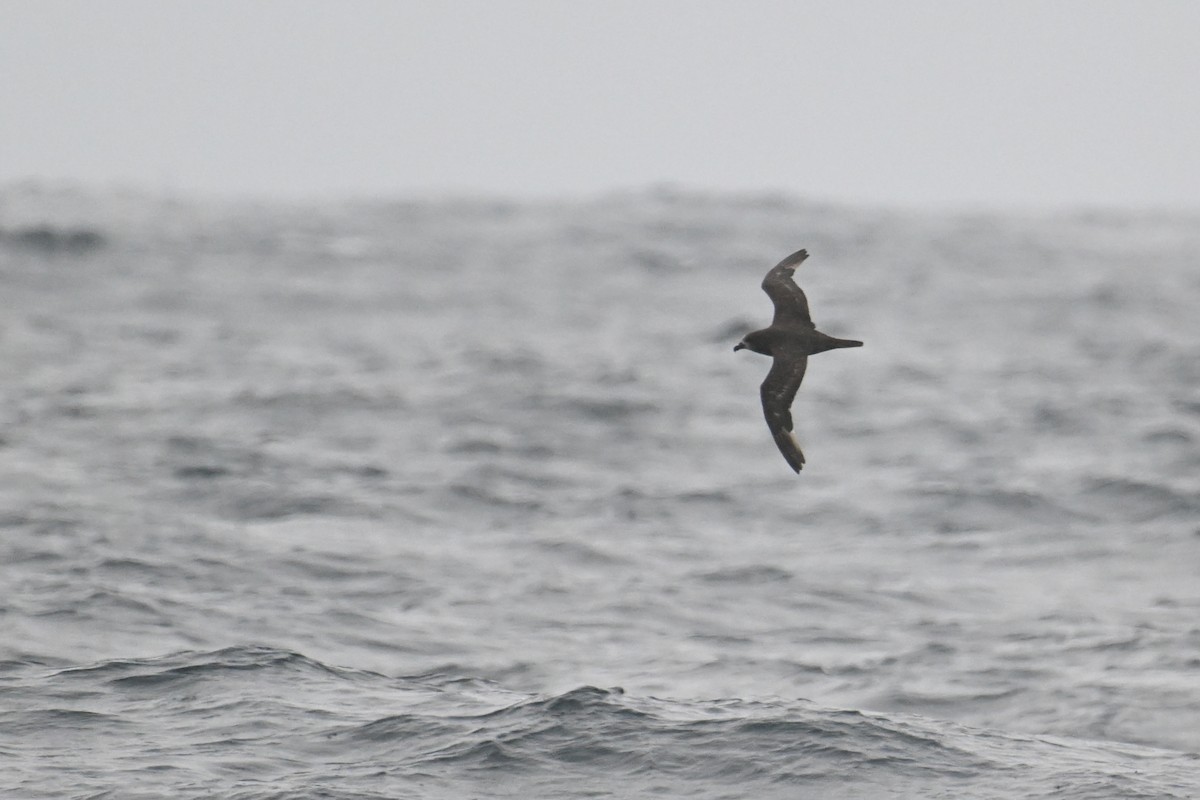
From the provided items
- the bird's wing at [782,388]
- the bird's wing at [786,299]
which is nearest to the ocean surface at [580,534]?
the bird's wing at [782,388]

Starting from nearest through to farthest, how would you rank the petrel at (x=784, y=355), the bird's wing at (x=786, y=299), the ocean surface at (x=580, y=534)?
1. the petrel at (x=784, y=355)
2. the bird's wing at (x=786, y=299)
3. the ocean surface at (x=580, y=534)

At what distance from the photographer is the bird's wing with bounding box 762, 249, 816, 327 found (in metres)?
12.2

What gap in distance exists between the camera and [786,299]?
12.3 metres

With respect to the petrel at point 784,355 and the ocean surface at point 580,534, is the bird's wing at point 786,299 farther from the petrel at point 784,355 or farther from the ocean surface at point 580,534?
the ocean surface at point 580,534

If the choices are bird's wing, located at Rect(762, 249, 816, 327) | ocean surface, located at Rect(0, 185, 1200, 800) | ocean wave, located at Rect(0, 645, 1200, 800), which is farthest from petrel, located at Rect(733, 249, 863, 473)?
ocean surface, located at Rect(0, 185, 1200, 800)

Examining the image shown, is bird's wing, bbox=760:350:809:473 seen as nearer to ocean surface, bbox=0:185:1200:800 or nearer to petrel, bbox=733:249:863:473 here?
petrel, bbox=733:249:863:473

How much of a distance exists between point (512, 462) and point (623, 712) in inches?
410

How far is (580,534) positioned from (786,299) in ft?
28.4

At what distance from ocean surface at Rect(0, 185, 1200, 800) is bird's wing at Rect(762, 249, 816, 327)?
3.34m

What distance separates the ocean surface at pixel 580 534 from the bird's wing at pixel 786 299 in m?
3.34

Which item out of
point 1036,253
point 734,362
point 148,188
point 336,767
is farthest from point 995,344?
point 148,188

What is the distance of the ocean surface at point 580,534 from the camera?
1288 centimetres

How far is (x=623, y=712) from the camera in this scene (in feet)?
44.7

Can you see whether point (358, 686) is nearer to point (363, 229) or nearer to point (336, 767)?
point (336, 767)
